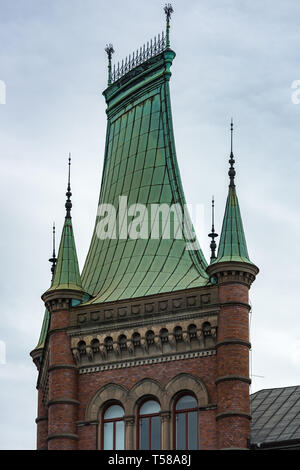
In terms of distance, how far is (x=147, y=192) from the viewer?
249ft

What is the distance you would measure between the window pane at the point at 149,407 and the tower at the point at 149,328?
42mm

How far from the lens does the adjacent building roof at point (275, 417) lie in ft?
228

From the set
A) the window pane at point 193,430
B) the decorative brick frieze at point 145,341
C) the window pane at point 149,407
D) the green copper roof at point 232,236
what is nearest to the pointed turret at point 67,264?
the decorative brick frieze at point 145,341

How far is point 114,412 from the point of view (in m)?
70.6

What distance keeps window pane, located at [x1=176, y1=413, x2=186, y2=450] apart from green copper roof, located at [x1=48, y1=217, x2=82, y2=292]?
25.4ft

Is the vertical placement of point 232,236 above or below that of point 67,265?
above

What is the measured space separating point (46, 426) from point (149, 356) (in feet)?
29.3

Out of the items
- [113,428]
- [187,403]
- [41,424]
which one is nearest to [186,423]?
[187,403]

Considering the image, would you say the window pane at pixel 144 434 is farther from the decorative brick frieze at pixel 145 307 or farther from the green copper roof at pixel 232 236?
the green copper roof at pixel 232 236

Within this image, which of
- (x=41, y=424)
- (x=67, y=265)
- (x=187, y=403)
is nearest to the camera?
(x=187, y=403)

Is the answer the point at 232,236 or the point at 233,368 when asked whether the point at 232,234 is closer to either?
the point at 232,236

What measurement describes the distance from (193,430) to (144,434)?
2.18 meters
